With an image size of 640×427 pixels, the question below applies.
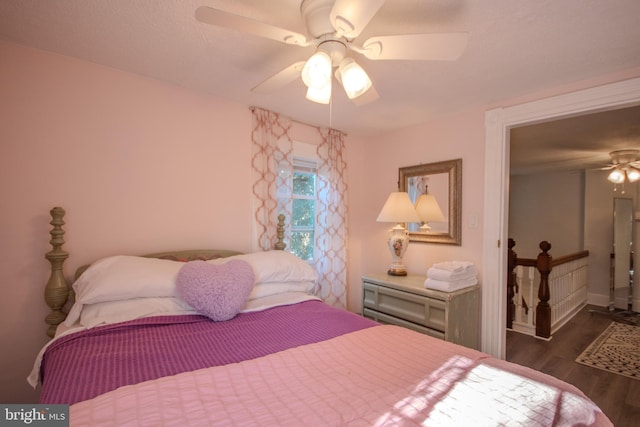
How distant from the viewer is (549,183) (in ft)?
17.0

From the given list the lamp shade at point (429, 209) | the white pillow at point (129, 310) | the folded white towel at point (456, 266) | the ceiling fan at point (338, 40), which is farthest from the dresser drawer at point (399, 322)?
the ceiling fan at point (338, 40)

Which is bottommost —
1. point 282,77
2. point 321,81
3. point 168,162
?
point 168,162

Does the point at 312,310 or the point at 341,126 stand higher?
the point at 341,126

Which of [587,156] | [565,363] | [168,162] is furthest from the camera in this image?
[587,156]

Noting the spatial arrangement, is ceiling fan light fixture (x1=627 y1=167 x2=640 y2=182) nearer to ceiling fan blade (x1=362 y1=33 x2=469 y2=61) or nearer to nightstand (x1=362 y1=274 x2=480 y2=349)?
nightstand (x1=362 y1=274 x2=480 y2=349)

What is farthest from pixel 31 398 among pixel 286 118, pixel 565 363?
pixel 565 363

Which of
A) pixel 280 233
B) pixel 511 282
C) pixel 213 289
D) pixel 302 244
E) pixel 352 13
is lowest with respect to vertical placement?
pixel 511 282

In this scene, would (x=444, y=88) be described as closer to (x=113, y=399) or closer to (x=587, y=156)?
(x=113, y=399)

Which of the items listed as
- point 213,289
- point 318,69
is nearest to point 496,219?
point 318,69

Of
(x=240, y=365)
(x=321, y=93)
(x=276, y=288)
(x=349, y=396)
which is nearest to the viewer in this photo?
(x=349, y=396)

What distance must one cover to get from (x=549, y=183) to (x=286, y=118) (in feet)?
16.8

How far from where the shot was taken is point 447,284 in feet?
6.76

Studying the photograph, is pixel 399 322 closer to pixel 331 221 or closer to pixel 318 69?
pixel 331 221

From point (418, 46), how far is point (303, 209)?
6.23 ft
